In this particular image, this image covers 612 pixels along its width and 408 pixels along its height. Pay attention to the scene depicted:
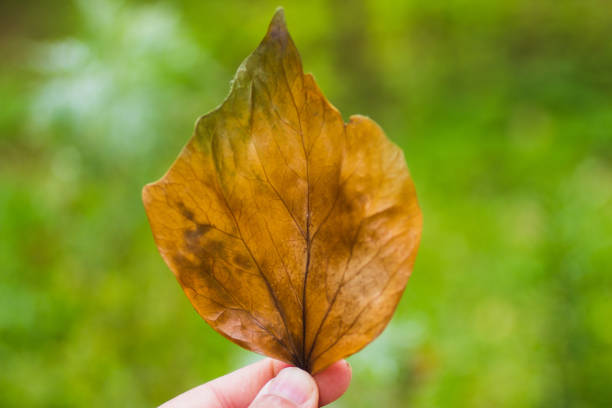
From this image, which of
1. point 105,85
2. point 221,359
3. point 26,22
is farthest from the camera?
point 26,22

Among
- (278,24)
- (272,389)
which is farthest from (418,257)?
(278,24)

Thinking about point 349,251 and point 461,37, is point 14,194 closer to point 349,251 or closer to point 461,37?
point 349,251

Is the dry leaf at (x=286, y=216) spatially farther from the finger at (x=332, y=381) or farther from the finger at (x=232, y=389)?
the finger at (x=232, y=389)

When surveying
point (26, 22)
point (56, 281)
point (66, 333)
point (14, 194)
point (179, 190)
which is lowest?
point (66, 333)

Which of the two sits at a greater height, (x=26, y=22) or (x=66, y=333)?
(x=26, y=22)

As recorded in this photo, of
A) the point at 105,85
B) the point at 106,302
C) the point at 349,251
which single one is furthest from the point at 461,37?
the point at 349,251

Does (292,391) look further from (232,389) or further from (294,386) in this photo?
(232,389)

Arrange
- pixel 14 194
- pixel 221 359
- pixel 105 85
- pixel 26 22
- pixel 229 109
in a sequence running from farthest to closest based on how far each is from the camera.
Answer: pixel 26 22 → pixel 14 194 → pixel 221 359 → pixel 105 85 → pixel 229 109

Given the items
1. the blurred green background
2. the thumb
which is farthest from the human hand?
the blurred green background
